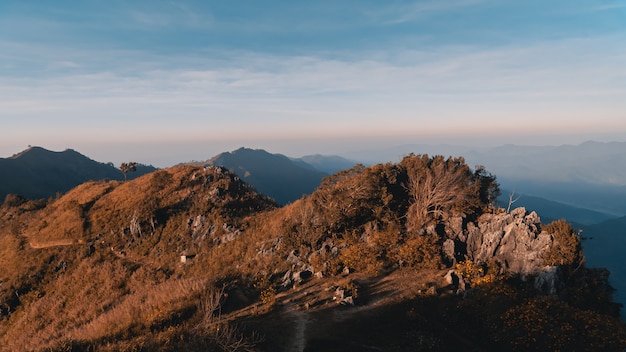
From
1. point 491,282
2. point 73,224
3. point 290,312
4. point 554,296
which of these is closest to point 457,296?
point 491,282

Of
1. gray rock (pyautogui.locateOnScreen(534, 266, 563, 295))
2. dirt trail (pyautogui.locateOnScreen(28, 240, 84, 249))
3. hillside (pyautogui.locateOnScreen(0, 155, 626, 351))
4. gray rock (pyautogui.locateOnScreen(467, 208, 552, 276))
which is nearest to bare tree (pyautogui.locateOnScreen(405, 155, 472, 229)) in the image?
hillside (pyautogui.locateOnScreen(0, 155, 626, 351))

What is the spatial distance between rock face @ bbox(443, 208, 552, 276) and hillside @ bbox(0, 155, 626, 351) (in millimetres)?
88

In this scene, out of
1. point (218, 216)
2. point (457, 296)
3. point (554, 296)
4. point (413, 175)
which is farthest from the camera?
point (218, 216)

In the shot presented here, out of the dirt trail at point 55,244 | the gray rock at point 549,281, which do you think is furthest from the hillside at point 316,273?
the dirt trail at point 55,244

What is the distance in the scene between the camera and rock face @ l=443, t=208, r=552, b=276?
19.2m

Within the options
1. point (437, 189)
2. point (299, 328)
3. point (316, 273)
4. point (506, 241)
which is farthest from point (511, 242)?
point (299, 328)

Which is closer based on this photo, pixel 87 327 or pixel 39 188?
pixel 87 327

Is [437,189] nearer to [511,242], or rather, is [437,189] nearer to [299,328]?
[511,242]

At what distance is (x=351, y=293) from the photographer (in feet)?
62.1

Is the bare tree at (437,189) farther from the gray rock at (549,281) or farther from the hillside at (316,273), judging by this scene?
the gray rock at (549,281)

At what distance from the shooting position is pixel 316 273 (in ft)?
73.9

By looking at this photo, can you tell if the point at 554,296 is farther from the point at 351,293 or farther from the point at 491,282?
the point at 351,293

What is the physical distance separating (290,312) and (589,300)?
16.7 m

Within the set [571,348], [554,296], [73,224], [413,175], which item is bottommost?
[571,348]
